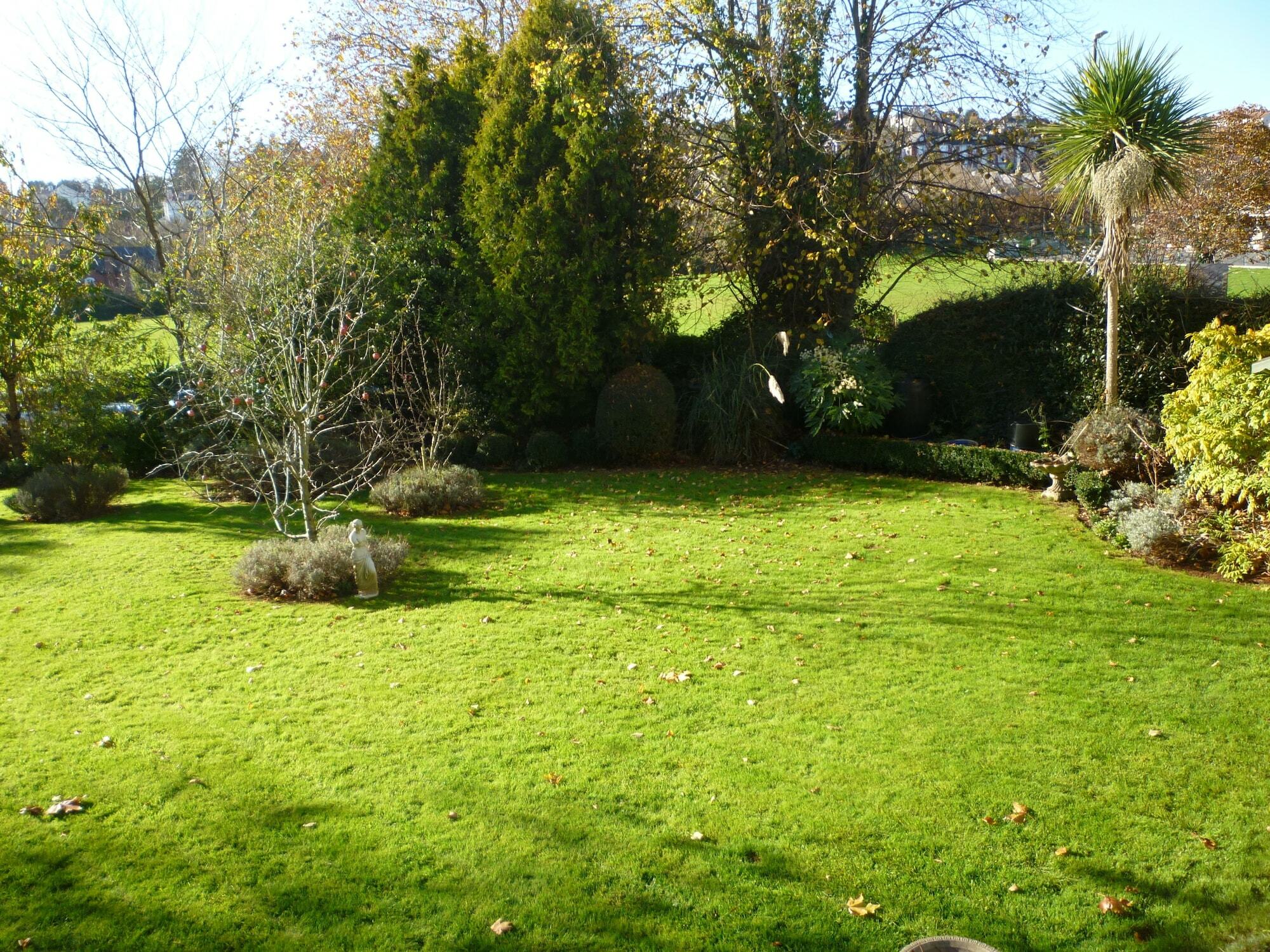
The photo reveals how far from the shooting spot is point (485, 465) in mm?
15359

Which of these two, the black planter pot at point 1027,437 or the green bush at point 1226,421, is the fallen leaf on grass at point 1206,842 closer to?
the green bush at point 1226,421

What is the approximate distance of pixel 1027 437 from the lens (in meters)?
12.8

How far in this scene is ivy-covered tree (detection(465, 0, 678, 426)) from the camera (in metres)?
14.3

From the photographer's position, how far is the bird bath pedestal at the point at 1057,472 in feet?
36.3

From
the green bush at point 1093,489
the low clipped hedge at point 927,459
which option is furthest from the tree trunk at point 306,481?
the green bush at point 1093,489

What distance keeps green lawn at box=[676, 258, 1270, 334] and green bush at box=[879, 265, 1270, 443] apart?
105cm

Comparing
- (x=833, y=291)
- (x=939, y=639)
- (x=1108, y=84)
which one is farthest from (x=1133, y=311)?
(x=939, y=639)

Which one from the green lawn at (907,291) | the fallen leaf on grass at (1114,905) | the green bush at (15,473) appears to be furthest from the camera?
the green lawn at (907,291)

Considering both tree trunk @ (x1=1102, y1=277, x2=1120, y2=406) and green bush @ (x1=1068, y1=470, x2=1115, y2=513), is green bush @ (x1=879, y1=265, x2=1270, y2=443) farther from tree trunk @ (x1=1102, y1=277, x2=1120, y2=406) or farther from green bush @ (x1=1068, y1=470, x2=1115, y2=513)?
green bush @ (x1=1068, y1=470, x2=1115, y2=513)

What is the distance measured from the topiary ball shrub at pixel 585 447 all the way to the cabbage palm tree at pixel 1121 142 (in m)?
7.65

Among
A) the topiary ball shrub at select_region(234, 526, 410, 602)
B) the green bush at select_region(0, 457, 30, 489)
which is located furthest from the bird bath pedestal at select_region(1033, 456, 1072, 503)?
the green bush at select_region(0, 457, 30, 489)

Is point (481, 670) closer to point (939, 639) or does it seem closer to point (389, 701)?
point (389, 701)

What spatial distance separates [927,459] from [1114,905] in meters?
9.79

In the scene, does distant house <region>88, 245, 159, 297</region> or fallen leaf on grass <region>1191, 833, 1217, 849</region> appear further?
distant house <region>88, 245, 159, 297</region>
